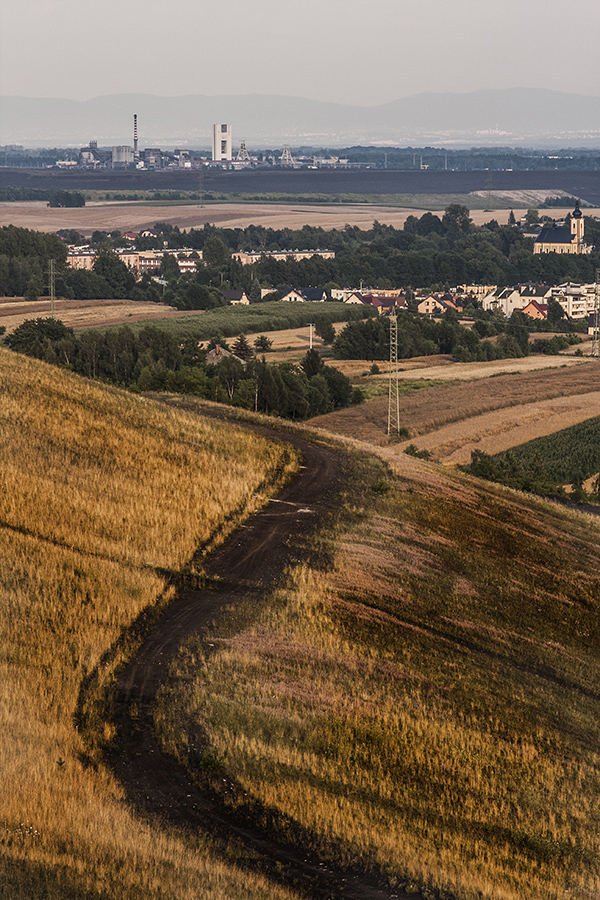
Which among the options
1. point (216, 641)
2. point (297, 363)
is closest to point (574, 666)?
point (216, 641)

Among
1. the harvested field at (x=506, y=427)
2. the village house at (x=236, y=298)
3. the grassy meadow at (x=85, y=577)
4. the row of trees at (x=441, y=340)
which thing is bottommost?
the harvested field at (x=506, y=427)

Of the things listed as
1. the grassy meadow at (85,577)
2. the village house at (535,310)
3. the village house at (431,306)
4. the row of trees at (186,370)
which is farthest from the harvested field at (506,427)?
the village house at (431,306)

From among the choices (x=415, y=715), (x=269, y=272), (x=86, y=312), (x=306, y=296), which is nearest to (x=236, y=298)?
(x=306, y=296)

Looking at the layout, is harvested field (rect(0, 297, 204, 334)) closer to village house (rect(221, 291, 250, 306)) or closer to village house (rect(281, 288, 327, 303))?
village house (rect(221, 291, 250, 306))

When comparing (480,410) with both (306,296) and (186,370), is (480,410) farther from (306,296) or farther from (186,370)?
(306,296)

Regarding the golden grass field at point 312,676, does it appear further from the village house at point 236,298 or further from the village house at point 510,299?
the village house at point 510,299

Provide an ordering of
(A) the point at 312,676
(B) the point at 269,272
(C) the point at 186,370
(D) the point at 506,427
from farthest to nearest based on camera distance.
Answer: (B) the point at 269,272
(D) the point at 506,427
(C) the point at 186,370
(A) the point at 312,676

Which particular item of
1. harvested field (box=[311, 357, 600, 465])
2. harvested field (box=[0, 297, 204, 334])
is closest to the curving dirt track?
harvested field (box=[311, 357, 600, 465])
